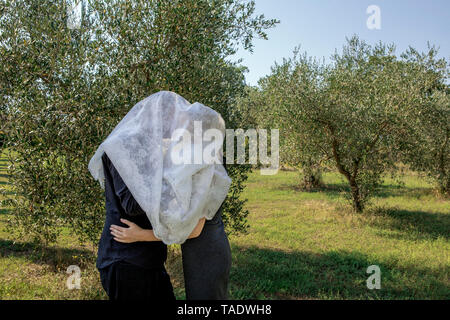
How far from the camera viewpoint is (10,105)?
518 centimetres

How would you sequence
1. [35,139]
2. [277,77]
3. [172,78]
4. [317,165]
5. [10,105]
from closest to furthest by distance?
[35,139] → [10,105] → [172,78] → [277,77] → [317,165]

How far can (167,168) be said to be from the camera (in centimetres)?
285

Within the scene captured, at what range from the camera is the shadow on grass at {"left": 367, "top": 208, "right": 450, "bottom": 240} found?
417 inches

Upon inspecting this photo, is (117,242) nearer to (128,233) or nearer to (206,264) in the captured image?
(128,233)

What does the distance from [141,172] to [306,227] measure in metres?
9.46

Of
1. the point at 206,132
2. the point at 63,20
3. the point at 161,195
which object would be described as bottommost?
the point at 161,195

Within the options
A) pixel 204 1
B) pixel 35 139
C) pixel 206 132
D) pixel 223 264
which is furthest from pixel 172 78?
pixel 223 264

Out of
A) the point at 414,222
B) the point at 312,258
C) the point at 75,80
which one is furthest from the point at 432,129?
the point at 75,80

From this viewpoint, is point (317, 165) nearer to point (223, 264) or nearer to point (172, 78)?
point (172, 78)

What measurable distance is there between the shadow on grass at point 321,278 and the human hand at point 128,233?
12.7 feet

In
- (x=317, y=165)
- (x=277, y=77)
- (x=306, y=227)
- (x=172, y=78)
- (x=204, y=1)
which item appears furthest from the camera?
(x=317, y=165)

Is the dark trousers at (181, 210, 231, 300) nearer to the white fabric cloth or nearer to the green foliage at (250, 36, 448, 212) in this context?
the white fabric cloth
